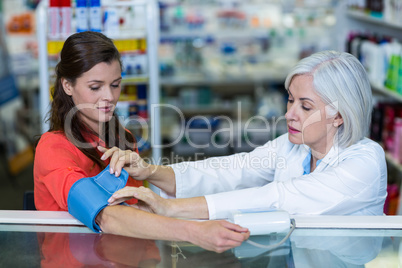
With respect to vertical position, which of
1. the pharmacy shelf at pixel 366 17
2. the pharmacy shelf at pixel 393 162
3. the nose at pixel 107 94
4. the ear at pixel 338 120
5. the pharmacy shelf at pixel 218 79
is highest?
the pharmacy shelf at pixel 366 17

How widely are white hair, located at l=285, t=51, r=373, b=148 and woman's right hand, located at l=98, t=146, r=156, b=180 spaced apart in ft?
2.17

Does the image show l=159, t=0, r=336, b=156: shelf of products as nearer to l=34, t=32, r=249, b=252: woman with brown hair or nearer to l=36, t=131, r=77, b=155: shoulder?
l=34, t=32, r=249, b=252: woman with brown hair

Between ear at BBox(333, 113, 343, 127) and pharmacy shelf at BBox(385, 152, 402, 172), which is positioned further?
pharmacy shelf at BBox(385, 152, 402, 172)

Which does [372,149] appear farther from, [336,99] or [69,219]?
[69,219]

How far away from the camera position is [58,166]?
173 centimetres

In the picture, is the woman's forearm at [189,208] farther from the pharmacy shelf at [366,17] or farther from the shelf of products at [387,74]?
the pharmacy shelf at [366,17]

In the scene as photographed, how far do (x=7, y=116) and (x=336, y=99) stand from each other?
17.2 feet

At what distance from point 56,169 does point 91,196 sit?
9.5 inches

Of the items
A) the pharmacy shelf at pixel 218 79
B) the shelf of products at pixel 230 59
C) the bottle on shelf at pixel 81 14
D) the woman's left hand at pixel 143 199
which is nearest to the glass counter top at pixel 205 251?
the woman's left hand at pixel 143 199

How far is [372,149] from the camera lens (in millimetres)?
1822

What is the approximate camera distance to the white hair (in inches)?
70.4

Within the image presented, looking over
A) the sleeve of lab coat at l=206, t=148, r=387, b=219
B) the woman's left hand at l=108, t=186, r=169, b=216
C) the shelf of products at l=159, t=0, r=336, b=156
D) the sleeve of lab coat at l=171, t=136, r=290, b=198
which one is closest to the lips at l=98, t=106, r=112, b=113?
the sleeve of lab coat at l=171, t=136, r=290, b=198

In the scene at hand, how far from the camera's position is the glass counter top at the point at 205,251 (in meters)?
1.36

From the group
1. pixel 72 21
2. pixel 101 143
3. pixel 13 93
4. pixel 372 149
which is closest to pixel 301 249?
pixel 372 149
